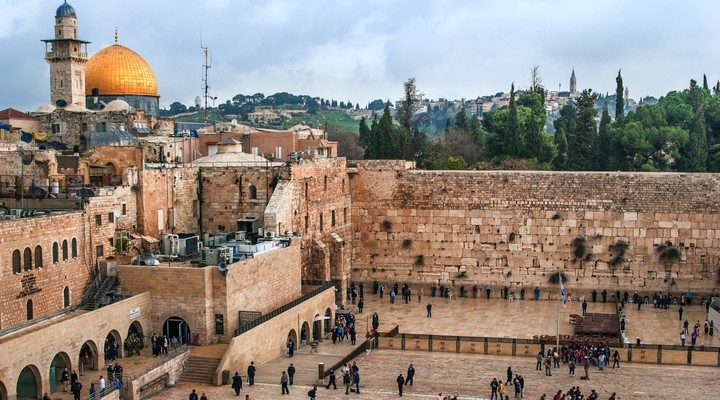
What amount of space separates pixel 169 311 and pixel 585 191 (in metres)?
19.3

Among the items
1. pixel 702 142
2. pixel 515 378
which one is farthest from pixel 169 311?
pixel 702 142

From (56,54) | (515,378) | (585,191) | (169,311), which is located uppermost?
(56,54)

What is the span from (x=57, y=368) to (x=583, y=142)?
36.3 metres

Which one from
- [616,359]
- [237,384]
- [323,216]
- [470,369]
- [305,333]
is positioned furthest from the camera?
[323,216]

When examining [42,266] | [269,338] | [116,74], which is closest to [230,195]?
[269,338]

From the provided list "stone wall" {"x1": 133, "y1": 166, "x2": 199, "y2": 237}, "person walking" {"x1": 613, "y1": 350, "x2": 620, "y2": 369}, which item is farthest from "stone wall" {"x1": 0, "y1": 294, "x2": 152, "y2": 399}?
"person walking" {"x1": 613, "y1": 350, "x2": 620, "y2": 369}

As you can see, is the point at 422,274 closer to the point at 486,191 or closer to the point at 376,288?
the point at 376,288

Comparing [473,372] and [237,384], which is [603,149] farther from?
[237,384]

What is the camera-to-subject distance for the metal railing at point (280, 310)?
82.7ft

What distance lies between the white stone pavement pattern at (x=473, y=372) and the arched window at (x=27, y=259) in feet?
15.7

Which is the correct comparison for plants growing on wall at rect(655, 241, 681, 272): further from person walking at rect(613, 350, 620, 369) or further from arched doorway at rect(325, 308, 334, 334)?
arched doorway at rect(325, 308, 334, 334)

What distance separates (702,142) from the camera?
48.8m

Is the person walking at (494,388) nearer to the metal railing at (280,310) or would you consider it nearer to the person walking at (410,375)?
the person walking at (410,375)

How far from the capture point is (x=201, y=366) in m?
24.3
